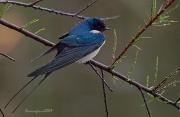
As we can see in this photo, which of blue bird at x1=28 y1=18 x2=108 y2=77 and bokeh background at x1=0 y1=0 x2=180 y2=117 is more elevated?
blue bird at x1=28 y1=18 x2=108 y2=77

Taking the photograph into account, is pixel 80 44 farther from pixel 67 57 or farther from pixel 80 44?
pixel 67 57

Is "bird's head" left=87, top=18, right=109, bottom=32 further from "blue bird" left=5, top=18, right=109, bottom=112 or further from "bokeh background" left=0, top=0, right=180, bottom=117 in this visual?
"bokeh background" left=0, top=0, right=180, bottom=117

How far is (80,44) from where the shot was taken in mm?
2785

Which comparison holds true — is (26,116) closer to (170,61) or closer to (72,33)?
(170,61)

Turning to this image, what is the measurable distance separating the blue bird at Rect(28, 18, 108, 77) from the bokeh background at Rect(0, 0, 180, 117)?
11.0 feet

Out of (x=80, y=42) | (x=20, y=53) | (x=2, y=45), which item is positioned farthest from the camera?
(x=20, y=53)

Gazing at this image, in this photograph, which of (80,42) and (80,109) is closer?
(80,42)

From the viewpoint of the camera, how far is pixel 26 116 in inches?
243

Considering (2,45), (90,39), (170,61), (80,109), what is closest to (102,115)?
(80,109)

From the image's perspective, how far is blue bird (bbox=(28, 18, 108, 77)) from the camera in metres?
2.50

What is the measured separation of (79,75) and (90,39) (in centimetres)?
420

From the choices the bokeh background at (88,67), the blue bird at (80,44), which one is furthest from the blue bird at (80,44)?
the bokeh background at (88,67)

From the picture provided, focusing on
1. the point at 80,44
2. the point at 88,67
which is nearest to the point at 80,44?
the point at 80,44

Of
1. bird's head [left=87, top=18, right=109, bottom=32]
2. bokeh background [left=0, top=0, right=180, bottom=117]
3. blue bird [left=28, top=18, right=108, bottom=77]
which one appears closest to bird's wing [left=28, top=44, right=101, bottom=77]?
blue bird [left=28, top=18, right=108, bottom=77]
